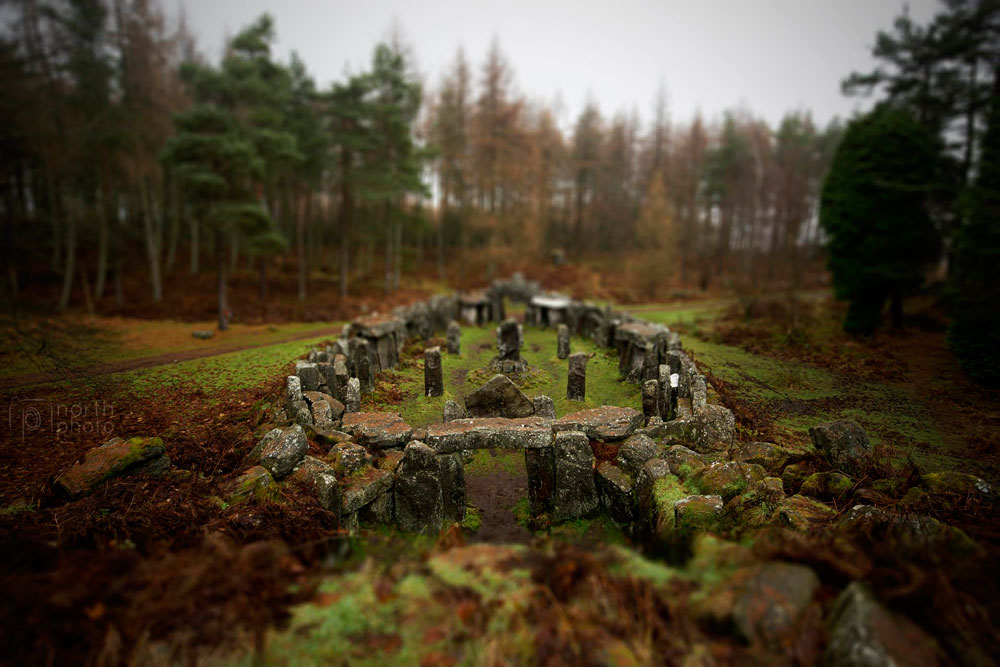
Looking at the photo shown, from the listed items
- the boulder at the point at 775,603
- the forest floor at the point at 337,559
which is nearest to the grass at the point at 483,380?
the forest floor at the point at 337,559

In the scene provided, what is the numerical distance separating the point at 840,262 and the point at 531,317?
1111cm

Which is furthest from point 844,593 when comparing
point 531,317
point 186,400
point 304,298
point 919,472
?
point 304,298

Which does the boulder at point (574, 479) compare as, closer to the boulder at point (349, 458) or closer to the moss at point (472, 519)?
the moss at point (472, 519)

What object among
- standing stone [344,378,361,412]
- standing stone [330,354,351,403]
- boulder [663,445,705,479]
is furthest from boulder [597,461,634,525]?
standing stone [330,354,351,403]

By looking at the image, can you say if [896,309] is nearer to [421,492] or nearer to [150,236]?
[421,492]

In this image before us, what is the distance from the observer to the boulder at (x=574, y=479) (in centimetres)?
549

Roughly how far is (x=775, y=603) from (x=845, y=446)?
4.28m

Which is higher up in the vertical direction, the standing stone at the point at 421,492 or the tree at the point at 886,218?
the tree at the point at 886,218

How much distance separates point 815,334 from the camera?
13539 mm

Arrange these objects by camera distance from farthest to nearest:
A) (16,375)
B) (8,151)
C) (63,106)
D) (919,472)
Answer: (8,151)
(63,106)
(16,375)
(919,472)

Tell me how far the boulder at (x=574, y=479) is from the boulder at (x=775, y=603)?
308 centimetres

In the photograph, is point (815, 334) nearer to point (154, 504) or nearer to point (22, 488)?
point (154, 504)

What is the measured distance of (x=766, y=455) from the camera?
5703 millimetres

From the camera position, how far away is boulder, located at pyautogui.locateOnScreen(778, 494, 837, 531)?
4.16 metres
